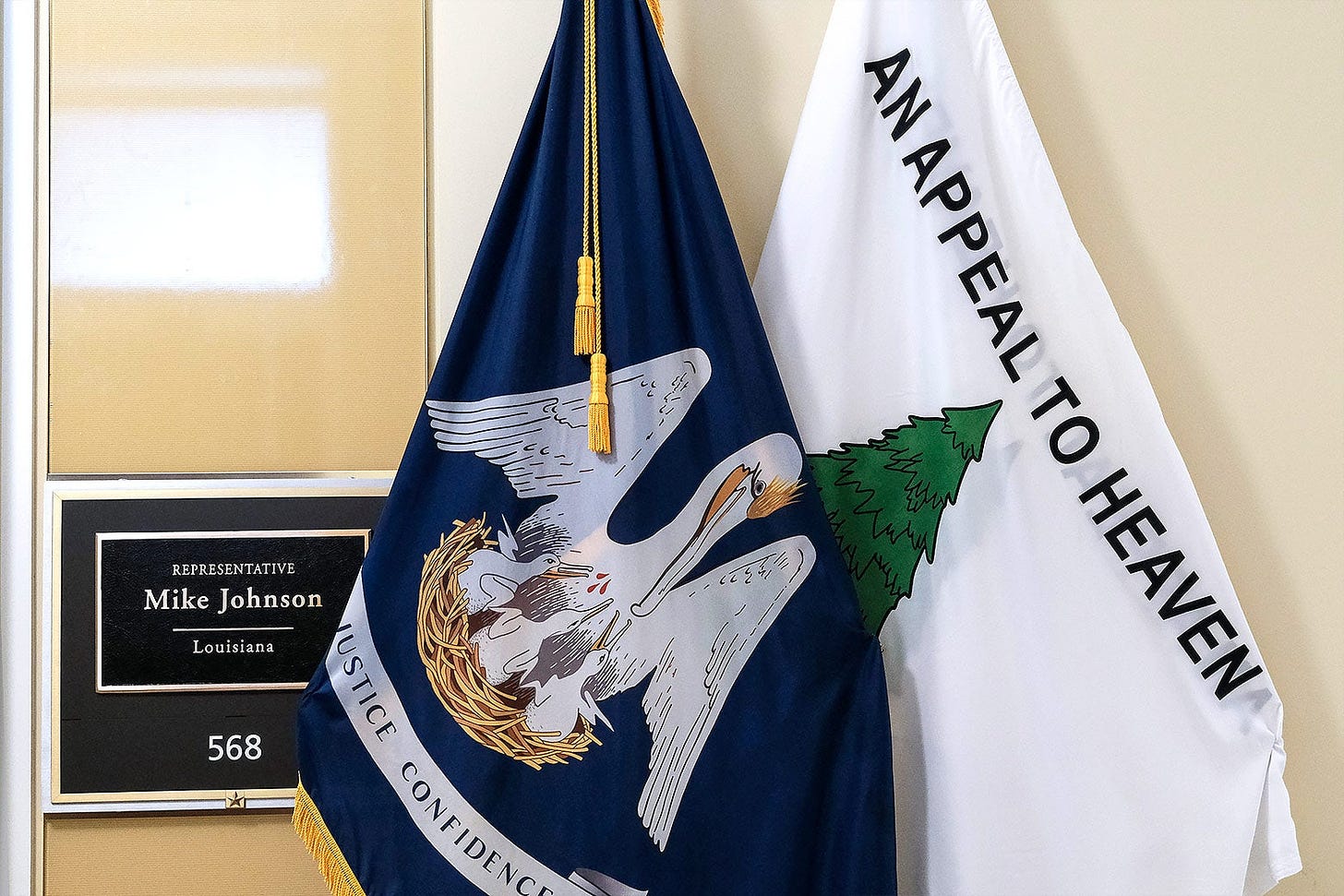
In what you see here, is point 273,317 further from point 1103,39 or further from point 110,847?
point 1103,39

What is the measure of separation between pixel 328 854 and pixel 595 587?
0.38m

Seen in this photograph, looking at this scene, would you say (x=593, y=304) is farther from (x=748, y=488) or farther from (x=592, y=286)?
(x=748, y=488)

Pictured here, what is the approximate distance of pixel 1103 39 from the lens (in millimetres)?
1118

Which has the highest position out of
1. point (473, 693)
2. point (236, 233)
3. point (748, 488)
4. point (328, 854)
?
point (236, 233)

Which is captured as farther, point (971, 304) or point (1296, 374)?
point (1296, 374)

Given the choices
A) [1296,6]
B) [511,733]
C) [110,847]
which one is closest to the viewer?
[511,733]

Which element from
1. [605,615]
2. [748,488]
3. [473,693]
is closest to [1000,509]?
[748,488]

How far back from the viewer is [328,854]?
2.87ft

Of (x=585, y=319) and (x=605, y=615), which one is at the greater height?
(x=585, y=319)

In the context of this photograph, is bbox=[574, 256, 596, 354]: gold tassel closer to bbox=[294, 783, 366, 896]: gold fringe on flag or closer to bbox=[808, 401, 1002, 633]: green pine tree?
bbox=[808, 401, 1002, 633]: green pine tree

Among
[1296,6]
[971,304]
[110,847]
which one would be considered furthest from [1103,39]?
[110,847]

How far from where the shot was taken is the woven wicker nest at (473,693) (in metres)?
0.90

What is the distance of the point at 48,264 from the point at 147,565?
0.39m

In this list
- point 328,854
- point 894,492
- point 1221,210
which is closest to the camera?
point 328,854
